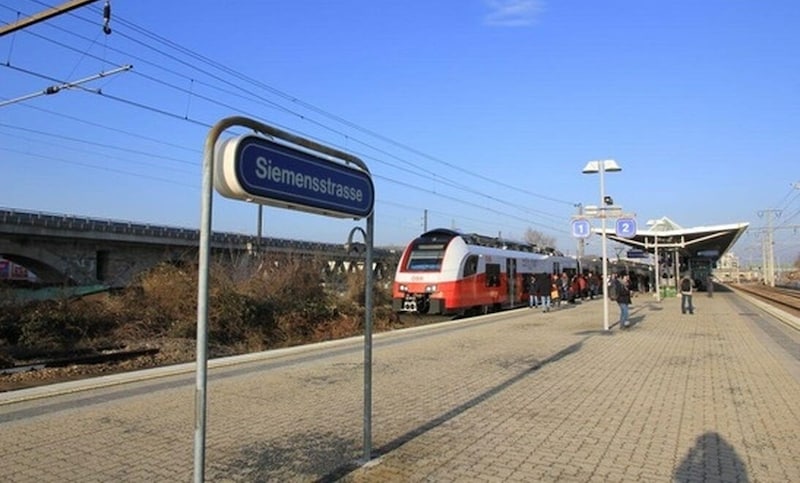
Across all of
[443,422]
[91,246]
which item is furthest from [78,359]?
[91,246]

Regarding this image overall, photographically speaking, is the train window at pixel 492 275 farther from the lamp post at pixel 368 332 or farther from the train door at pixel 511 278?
the lamp post at pixel 368 332

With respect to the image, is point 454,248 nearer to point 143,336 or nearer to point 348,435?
point 143,336

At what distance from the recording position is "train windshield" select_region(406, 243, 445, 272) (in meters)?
25.3

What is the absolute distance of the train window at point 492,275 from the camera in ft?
90.9

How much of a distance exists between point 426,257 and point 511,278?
6766 millimetres

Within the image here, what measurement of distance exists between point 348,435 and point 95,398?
4015 millimetres

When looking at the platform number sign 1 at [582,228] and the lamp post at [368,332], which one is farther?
the platform number sign 1 at [582,228]

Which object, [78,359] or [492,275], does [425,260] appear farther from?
[78,359]

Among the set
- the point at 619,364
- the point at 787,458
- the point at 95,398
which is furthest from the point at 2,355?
the point at 787,458

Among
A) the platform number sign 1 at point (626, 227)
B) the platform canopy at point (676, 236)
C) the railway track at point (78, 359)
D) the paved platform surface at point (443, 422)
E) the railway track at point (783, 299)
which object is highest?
the platform canopy at point (676, 236)

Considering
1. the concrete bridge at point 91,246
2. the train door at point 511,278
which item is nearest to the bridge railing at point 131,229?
the concrete bridge at point 91,246

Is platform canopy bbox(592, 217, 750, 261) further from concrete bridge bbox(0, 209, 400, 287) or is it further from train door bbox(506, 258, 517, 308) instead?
concrete bridge bbox(0, 209, 400, 287)

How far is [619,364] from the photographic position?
11.4 meters

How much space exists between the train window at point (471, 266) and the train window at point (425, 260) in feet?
3.59
